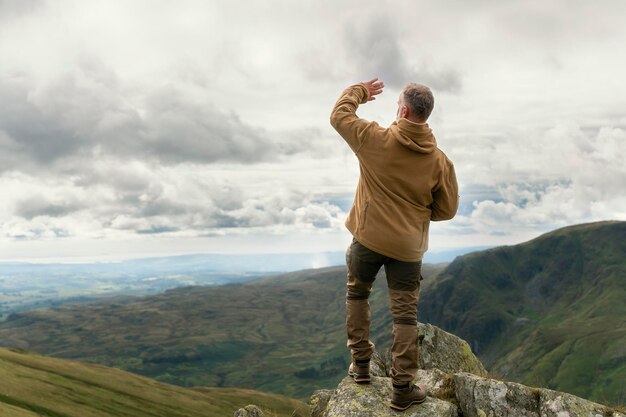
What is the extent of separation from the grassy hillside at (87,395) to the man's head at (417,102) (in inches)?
2474

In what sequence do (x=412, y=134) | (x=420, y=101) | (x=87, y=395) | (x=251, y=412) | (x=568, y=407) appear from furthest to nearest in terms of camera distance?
(x=87, y=395) < (x=251, y=412) < (x=568, y=407) < (x=412, y=134) < (x=420, y=101)

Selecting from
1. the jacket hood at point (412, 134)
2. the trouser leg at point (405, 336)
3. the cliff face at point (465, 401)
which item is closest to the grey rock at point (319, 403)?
the cliff face at point (465, 401)

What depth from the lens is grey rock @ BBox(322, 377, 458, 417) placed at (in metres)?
11.6

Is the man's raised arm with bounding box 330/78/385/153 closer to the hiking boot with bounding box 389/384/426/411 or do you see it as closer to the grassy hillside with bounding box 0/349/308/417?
the hiking boot with bounding box 389/384/426/411

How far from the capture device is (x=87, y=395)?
12094 cm

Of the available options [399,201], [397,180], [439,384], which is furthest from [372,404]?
[397,180]

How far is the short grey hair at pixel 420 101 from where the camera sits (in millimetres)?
10430

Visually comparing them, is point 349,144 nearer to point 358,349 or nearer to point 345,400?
point 358,349

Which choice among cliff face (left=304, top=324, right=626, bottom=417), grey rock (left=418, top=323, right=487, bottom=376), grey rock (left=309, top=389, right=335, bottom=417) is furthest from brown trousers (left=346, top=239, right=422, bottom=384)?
grey rock (left=418, top=323, right=487, bottom=376)

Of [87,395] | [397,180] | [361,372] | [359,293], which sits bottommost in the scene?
[87,395]

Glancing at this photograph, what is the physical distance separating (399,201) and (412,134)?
1.54 m

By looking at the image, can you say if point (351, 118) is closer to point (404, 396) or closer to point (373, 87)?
point (373, 87)

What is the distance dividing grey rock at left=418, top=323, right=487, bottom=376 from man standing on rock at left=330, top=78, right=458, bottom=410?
9403 millimetres

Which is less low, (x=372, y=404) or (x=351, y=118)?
(x=351, y=118)
